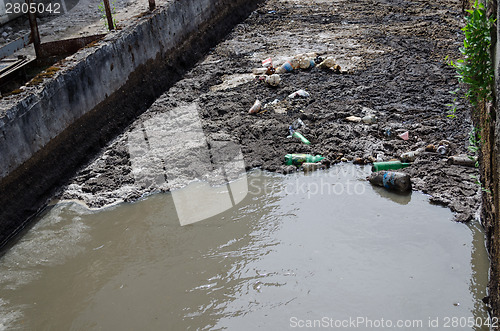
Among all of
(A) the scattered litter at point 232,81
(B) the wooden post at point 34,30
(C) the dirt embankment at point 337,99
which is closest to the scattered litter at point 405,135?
(C) the dirt embankment at point 337,99

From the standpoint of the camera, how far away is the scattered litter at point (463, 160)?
609 cm

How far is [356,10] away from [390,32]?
79.2 inches

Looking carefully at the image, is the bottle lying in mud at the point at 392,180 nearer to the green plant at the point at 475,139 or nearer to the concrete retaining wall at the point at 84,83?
the green plant at the point at 475,139

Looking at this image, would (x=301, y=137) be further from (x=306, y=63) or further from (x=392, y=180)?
(x=306, y=63)

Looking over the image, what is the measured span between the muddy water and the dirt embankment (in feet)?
1.60

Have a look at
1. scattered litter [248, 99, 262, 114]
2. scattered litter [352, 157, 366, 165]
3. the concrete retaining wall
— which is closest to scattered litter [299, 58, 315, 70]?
scattered litter [248, 99, 262, 114]

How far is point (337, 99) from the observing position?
809 centimetres

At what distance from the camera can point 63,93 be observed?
23.6ft

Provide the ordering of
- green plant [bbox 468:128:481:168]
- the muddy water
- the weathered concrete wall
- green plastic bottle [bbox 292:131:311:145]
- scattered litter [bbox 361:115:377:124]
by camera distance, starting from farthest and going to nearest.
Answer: scattered litter [bbox 361:115:377:124]
green plastic bottle [bbox 292:131:311:145]
green plant [bbox 468:128:481:168]
the muddy water
the weathered concrete wall

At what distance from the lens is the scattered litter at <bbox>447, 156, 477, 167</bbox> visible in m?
6.09

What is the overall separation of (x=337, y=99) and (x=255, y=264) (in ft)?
12.5

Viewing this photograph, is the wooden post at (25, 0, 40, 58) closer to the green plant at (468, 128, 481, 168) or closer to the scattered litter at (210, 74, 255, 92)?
the scattered litter at (210, 74, 255, 92)

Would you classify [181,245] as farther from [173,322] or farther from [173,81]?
[173,81]

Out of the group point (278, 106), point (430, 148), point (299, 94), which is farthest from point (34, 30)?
point (430, 148)
